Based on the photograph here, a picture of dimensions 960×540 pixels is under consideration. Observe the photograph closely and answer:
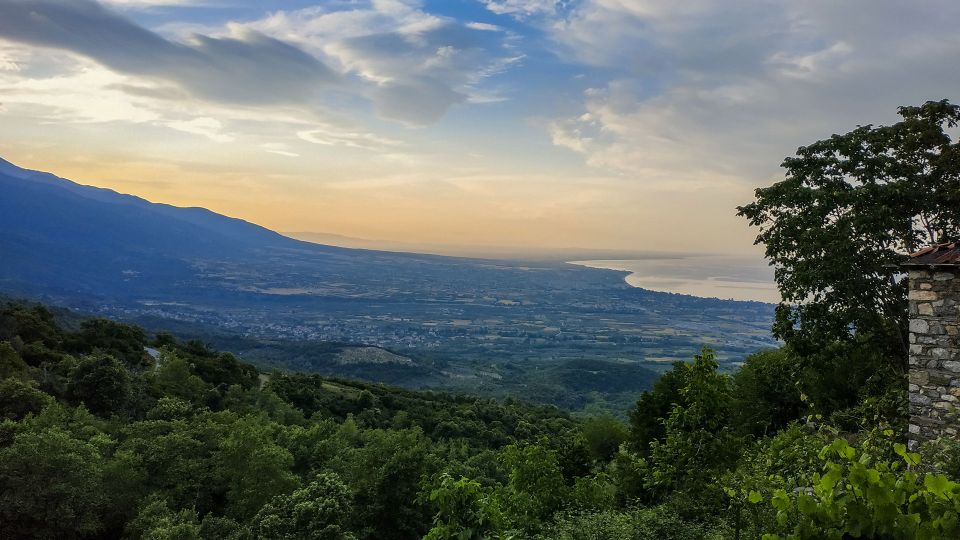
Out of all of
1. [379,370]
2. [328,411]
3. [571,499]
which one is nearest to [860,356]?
[571,499]

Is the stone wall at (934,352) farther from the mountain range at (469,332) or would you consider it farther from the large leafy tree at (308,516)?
the mountain range at (469,332)

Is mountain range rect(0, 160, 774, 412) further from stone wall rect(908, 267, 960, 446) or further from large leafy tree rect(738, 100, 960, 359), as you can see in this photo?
stone wall rect(908, 267, 960, 446)

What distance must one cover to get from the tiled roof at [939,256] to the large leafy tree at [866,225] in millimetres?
2185

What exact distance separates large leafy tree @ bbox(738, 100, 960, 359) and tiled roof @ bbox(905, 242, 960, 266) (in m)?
2.19

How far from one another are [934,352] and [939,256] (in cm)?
154

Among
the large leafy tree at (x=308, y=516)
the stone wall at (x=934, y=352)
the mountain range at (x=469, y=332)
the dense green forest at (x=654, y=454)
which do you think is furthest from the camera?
the mountain range at (x=469, y=332)

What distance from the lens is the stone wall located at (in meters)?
8.04

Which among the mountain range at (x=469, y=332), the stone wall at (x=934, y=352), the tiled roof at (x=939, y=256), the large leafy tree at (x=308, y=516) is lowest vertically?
the mountain range at (x=469, y=332)

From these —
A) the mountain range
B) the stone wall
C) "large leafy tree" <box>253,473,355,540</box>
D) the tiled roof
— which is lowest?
the mountain range

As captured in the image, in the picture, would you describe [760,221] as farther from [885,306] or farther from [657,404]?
→ [657,404]

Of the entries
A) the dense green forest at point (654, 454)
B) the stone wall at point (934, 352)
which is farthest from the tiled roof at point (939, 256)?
the dense green forest at point (654, 454)

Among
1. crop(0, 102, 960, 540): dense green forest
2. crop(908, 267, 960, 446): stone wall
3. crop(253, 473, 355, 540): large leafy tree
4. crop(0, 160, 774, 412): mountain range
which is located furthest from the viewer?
crop(0, 160, 774, 412): mountain range

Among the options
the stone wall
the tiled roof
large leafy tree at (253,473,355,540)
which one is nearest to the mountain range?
large leafy tree at (253,473,355,540)

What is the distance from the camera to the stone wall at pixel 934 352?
Answer: 26.4 ft
